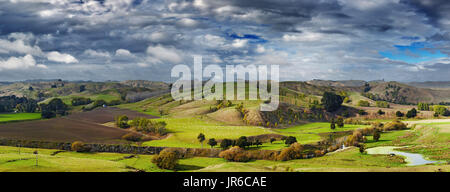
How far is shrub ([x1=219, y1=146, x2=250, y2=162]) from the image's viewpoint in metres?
80.4

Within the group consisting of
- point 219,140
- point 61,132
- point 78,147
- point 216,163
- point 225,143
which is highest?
point 61,132

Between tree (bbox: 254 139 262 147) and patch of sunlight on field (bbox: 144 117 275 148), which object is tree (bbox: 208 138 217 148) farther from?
tree (bbox: 254 139 262 147)

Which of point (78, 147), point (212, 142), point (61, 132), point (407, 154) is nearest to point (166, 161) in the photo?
point (212, 142)

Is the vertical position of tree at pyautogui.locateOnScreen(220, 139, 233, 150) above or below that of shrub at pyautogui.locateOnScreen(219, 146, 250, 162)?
above

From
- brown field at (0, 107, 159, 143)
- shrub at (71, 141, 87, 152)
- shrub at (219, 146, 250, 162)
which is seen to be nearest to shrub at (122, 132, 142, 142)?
brown field at (0, 107, 159, 143)

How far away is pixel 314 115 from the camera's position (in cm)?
17412

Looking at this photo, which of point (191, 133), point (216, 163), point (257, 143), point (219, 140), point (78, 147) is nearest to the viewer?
point (216, 163)

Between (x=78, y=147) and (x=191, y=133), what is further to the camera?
(x=191, y=133)

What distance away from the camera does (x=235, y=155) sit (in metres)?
81.4

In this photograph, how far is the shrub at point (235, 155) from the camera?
80375 millimetres

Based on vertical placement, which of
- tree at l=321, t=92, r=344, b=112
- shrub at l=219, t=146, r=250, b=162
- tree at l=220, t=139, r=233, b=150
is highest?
tree at l=321, t=92, r=344, b=112

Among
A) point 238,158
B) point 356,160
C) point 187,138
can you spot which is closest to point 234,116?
point 187,138

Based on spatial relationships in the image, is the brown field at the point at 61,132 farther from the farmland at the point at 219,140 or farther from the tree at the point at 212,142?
the tree at the point at 212,142

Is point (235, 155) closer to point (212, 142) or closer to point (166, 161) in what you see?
point (212, 142)
